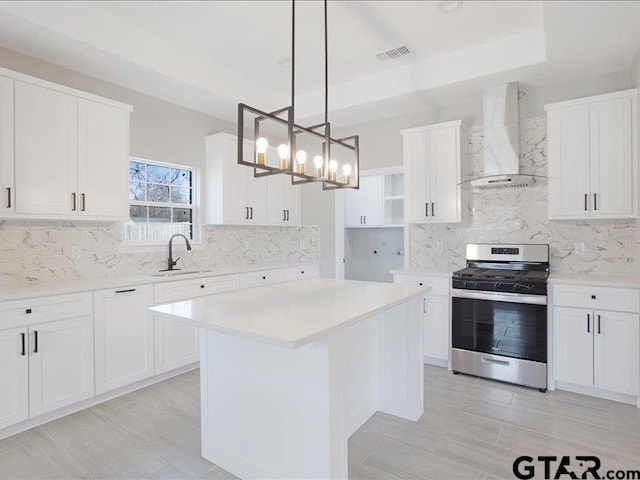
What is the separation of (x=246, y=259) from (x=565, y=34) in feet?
12.7

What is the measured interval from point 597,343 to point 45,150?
4.45 m

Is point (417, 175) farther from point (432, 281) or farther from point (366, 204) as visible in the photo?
point (366, 204)

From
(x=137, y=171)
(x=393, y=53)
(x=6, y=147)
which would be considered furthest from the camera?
(x=137, y=171)

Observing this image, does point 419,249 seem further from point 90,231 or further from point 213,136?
point 90,231

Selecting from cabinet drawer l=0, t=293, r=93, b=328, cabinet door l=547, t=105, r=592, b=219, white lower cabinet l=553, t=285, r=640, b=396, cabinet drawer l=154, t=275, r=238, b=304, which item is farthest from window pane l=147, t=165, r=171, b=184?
white lower cabinet l=553, t=285, r=640, b=396

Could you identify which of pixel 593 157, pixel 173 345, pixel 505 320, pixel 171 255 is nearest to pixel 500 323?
pixel 505 320

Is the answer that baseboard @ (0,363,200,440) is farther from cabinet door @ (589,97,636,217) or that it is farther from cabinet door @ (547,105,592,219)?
cabinet door @ (589,97,636,217)

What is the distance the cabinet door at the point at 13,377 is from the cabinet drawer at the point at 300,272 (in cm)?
270

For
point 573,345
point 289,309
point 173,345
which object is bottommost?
point 173,345

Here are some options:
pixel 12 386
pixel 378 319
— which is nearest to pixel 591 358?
pixel 378 319

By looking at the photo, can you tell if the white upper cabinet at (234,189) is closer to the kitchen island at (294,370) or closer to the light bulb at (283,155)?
the kitchen island at (294,370)

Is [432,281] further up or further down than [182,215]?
further down

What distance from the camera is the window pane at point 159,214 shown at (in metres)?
4.00

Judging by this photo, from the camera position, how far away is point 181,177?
4.28m
